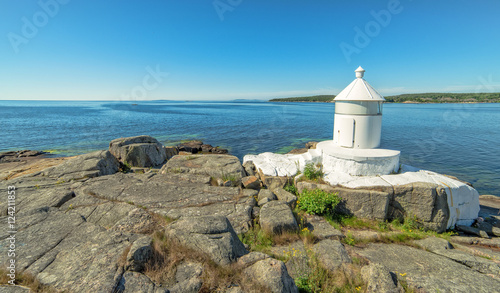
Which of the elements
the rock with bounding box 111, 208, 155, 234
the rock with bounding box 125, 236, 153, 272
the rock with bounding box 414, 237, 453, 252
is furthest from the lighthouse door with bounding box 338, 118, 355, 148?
the rock with bounding box 125, 236, 153, 272

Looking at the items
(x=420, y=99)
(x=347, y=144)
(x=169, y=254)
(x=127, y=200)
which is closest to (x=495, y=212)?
(x=347, y=144)

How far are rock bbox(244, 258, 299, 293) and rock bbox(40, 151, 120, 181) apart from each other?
8531mm

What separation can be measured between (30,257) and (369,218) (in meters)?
8.32

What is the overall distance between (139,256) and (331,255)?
3816 mm

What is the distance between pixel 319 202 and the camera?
23.6 feet

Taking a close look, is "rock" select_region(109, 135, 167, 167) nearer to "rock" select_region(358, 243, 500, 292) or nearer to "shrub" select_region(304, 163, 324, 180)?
"shrub" select_region(304, 163, 324, 180)

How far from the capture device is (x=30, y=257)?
392 cm

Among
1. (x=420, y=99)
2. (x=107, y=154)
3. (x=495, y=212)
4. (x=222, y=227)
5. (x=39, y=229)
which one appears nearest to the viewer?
(x=222, y=227)

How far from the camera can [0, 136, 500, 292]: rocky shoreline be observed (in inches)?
141

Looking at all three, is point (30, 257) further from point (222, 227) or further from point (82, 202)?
point (222, 227)

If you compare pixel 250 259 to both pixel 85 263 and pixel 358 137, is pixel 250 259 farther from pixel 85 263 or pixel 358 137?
pixel 358 137

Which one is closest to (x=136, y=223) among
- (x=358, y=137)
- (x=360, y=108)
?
(x=358, y=137)

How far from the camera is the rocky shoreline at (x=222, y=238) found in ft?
11.7

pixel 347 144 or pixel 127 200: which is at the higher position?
pixel 347 144
